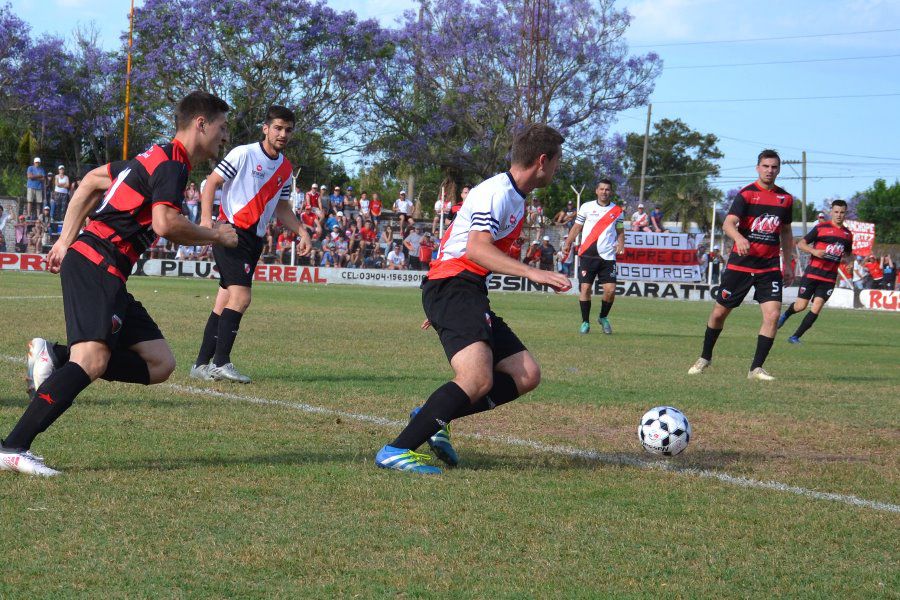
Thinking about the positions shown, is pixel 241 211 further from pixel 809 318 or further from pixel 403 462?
pixel 809 318

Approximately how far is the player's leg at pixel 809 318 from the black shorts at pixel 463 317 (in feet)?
37.0

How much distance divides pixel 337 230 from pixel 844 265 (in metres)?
18.5

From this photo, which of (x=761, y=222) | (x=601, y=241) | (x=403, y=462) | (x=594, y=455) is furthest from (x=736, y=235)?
A: (x=601, y=241)

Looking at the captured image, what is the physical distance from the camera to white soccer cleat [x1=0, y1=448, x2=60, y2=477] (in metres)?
4.94

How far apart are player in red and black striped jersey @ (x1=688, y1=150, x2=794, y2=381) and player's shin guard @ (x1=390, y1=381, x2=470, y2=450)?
19.1ft

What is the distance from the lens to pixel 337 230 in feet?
113

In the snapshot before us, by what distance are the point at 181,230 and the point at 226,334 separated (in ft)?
12.9

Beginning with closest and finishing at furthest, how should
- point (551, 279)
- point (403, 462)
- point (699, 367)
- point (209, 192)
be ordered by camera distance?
point (551, 279) < point (403, 462) < point (209, 192) < point (699, 367)

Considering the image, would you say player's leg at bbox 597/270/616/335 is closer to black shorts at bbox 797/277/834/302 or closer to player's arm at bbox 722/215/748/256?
black shorts at bbox 797/277/834/302

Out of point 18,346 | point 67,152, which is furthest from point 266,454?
point 67,152

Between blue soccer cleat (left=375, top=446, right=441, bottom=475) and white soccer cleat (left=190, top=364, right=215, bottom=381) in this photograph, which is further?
white soccer cleat (left=190, top=364, right=215, bottom=381)

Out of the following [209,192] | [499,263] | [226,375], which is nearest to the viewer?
[499,263]

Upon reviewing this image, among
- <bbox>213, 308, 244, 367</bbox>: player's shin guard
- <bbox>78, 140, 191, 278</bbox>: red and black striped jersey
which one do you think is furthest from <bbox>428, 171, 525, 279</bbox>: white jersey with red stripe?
<bbox>213, 308, 244, 367</bbox>: player's shin guard

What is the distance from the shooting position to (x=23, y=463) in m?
4.94
